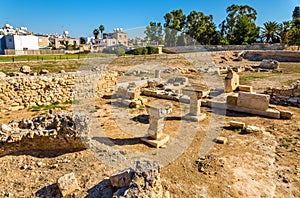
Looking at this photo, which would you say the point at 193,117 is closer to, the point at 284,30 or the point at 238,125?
the point at 238,125

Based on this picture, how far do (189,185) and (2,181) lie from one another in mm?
4095

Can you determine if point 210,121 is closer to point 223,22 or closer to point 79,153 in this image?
point 79,153

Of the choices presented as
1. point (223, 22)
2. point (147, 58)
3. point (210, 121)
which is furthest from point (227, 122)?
point (223, 22)

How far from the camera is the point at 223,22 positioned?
5547 centimetres

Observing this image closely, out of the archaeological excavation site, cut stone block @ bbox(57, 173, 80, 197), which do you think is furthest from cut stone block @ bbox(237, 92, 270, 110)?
cut stone block @ bbox(57, 173, 80, 197)

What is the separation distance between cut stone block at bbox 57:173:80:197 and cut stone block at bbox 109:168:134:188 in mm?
838

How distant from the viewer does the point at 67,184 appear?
450 cm

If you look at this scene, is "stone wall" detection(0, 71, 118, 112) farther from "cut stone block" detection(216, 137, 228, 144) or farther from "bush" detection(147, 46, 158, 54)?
"bush" detection(147, 46, 158, 54)

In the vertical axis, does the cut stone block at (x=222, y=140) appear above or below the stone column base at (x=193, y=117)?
below

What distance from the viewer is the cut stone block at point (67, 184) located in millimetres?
4430

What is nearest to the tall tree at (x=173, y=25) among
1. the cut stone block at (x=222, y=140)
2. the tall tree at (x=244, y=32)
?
the tall tree at (x=244, y=32)

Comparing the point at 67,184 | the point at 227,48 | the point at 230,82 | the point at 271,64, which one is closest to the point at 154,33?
the point at 227,48

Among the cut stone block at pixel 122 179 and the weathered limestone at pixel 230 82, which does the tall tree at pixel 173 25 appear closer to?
the weathered limestone at pixel 230 82

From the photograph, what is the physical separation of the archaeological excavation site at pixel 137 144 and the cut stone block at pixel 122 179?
0.06 ft
